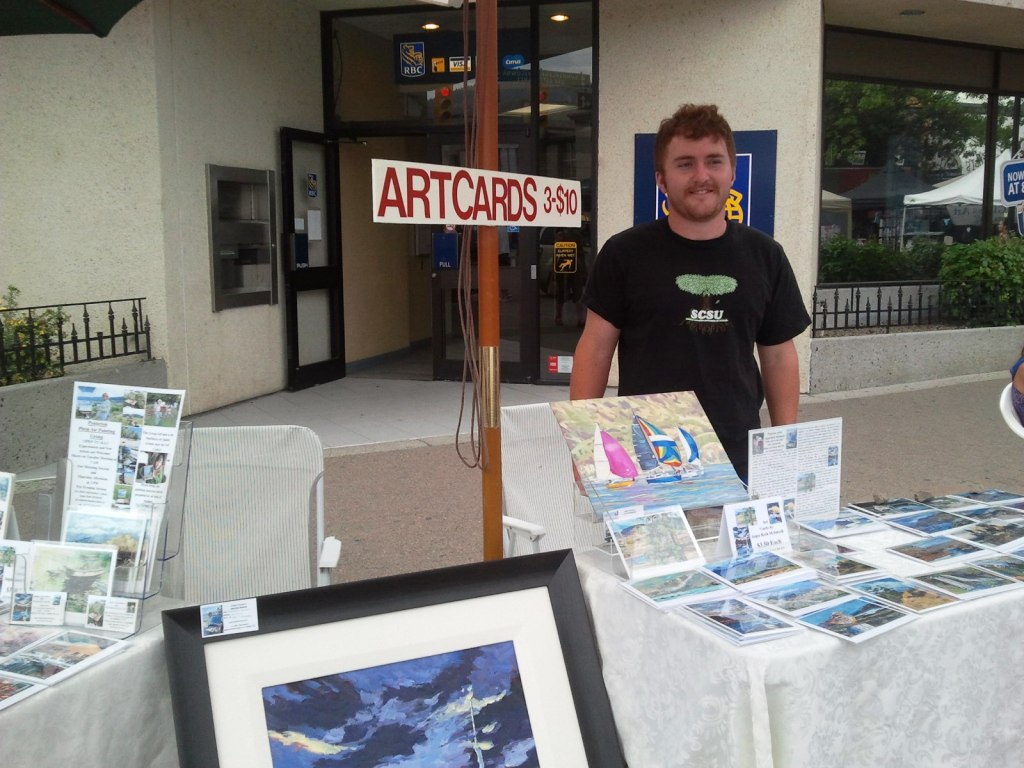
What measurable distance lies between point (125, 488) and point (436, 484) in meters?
3.98

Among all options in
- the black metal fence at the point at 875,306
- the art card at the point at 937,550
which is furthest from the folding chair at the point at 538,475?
the black metal fence at the point at 875,306

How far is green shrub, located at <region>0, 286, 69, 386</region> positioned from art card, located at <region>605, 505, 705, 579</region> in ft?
17.0

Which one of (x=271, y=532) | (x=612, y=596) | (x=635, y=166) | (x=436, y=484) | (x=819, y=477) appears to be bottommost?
(x=436, y=484)

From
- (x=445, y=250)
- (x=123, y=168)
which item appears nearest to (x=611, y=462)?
(x=123, y=168)

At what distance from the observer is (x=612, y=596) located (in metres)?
1.87

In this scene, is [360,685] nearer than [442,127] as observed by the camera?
Yes

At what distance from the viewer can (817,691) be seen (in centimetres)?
163

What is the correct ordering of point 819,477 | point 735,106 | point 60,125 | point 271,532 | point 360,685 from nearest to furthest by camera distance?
point 360,685 → point 819,477 → point 271,532 → point 60,125 → point 735,106

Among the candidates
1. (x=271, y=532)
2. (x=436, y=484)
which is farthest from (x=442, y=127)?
(x=271, y=532)

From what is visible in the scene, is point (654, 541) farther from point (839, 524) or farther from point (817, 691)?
point (839, 524)

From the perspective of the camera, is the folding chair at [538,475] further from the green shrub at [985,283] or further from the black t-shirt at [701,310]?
the green shrub at [985,283]

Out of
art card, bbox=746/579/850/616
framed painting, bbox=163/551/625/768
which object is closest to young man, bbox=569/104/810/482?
art card, bbox=746/579/850/616

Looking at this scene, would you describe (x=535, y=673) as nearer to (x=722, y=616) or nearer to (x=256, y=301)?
(x=722, y=616)

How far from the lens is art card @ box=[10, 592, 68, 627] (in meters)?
1.75
